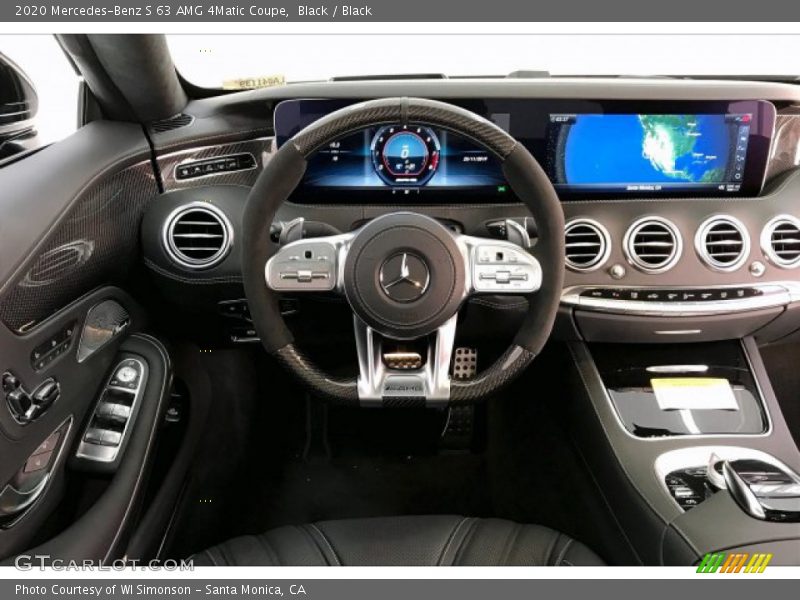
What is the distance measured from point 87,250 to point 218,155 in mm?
410

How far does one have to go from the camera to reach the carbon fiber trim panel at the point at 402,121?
4.08 ft

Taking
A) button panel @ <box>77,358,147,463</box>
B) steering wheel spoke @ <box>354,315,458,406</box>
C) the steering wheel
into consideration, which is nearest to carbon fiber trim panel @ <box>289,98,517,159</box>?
the steering wheel

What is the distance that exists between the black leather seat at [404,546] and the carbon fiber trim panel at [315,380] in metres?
0.29

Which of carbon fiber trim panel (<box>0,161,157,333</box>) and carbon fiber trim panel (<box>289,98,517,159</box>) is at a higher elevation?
carbon fiber trim panel (<box>289,98,517,159</box>)

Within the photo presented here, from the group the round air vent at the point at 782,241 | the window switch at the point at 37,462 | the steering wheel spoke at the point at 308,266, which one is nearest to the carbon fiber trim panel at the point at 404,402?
the steering wheel spoke at the point at 308,266

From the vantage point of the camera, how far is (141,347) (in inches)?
66.7

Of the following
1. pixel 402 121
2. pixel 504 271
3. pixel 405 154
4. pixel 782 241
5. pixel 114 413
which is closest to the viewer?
pixel 402 121

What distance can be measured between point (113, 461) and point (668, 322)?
1.32m

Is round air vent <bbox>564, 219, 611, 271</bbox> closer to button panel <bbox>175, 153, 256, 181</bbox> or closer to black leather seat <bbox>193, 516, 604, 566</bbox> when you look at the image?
black leather seat <bbox>193, 516, 604, 566</bbox>

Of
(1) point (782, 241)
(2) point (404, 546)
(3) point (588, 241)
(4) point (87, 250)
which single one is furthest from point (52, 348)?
(1) point (782, 241)

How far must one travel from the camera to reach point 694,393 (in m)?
1.72

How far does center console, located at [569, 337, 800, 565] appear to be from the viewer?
132 centimetres

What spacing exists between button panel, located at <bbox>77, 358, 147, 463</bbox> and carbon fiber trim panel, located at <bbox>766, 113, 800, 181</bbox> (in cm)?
167

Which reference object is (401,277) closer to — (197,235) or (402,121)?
(402,121)
